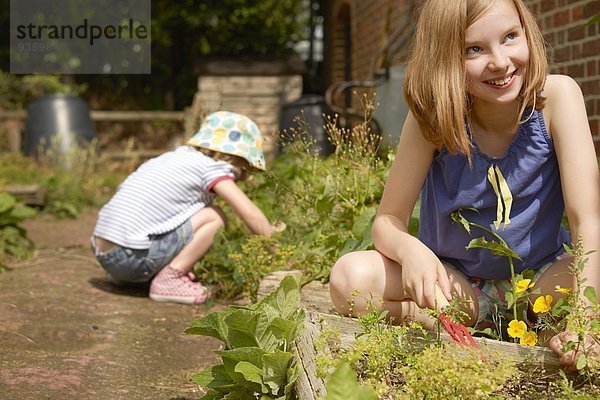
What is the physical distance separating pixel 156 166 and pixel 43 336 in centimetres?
114

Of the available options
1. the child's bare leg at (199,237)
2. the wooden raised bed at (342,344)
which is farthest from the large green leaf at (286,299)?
Answer: the child's bare leg at (199,237)

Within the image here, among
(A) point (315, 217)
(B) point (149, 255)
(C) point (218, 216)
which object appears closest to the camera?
(A) point (315, 217)

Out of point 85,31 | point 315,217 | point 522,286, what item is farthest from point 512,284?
point 85,31

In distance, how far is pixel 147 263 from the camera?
12.5 ft

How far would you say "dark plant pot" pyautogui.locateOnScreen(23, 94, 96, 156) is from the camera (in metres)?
9.79

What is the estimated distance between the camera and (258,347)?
2000 millimetres

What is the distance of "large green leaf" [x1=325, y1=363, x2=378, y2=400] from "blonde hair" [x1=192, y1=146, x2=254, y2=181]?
A: 2325 mm

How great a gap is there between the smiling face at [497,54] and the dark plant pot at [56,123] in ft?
26.8

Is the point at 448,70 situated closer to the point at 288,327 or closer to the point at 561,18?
the point at 288,327

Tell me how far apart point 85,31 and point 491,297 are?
10365 millimetres

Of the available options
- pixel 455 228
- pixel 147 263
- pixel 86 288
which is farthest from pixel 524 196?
pixel 86 288

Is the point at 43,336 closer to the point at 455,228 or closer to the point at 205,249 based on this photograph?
the point at 205,249

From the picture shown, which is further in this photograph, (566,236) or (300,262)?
(300,262)

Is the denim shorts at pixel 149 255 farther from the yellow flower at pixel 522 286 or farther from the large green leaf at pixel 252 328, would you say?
the yellow flower at pixel 522 286
